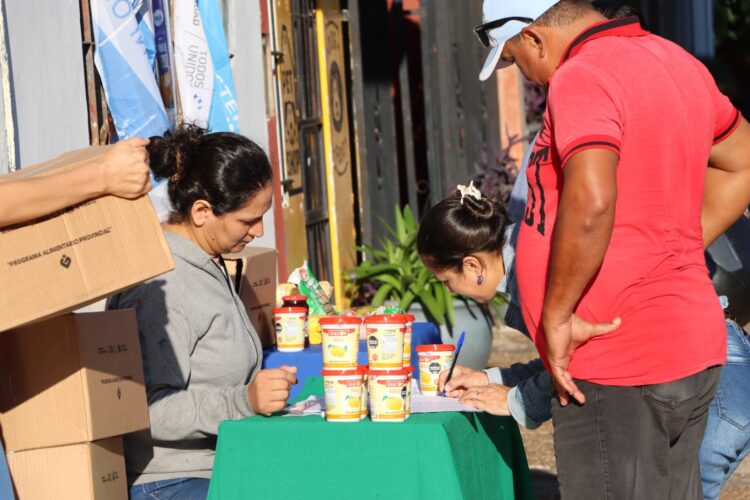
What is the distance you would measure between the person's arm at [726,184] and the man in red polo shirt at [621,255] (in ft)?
0.92

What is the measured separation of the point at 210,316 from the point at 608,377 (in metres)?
1.28

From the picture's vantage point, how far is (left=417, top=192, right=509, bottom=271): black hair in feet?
11.2

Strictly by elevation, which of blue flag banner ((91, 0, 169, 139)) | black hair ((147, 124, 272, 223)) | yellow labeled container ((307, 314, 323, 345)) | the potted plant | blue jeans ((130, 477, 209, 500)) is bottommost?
the potted plant

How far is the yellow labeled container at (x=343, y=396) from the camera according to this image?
303 centimetres

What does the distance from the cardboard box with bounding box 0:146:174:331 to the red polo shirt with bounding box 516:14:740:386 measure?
0.93 m

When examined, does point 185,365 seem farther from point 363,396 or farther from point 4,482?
point 4,482

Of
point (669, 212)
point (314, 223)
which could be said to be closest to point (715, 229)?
point (669, 212)

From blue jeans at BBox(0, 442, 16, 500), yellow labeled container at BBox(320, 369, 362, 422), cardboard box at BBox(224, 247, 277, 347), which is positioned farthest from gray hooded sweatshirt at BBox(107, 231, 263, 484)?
cardboard box at BBox(224, 247, 277, 347)

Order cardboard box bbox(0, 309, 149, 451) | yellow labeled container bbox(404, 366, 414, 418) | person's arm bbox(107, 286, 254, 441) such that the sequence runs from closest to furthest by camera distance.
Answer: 1. cardboard box bbox(0, 309, 149, 451)
2. yellow labeled container bbox(404, 366, 414, 418)
3. person's arm bbox(107, 286, 254, 441)

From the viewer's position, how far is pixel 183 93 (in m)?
5.21

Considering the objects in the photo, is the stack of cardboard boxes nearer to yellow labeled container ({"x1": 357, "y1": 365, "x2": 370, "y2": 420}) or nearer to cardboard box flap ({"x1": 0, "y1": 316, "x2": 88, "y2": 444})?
cardboard box flap ({"x1": 0, "y1": 316, "x2": 88, "y2": 444})

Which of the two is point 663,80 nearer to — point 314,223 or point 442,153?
point 314,223

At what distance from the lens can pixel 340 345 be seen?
3096 mm

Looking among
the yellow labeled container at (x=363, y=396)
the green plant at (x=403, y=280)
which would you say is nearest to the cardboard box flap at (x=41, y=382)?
the yellow labeled container at (x=363, y=396)
